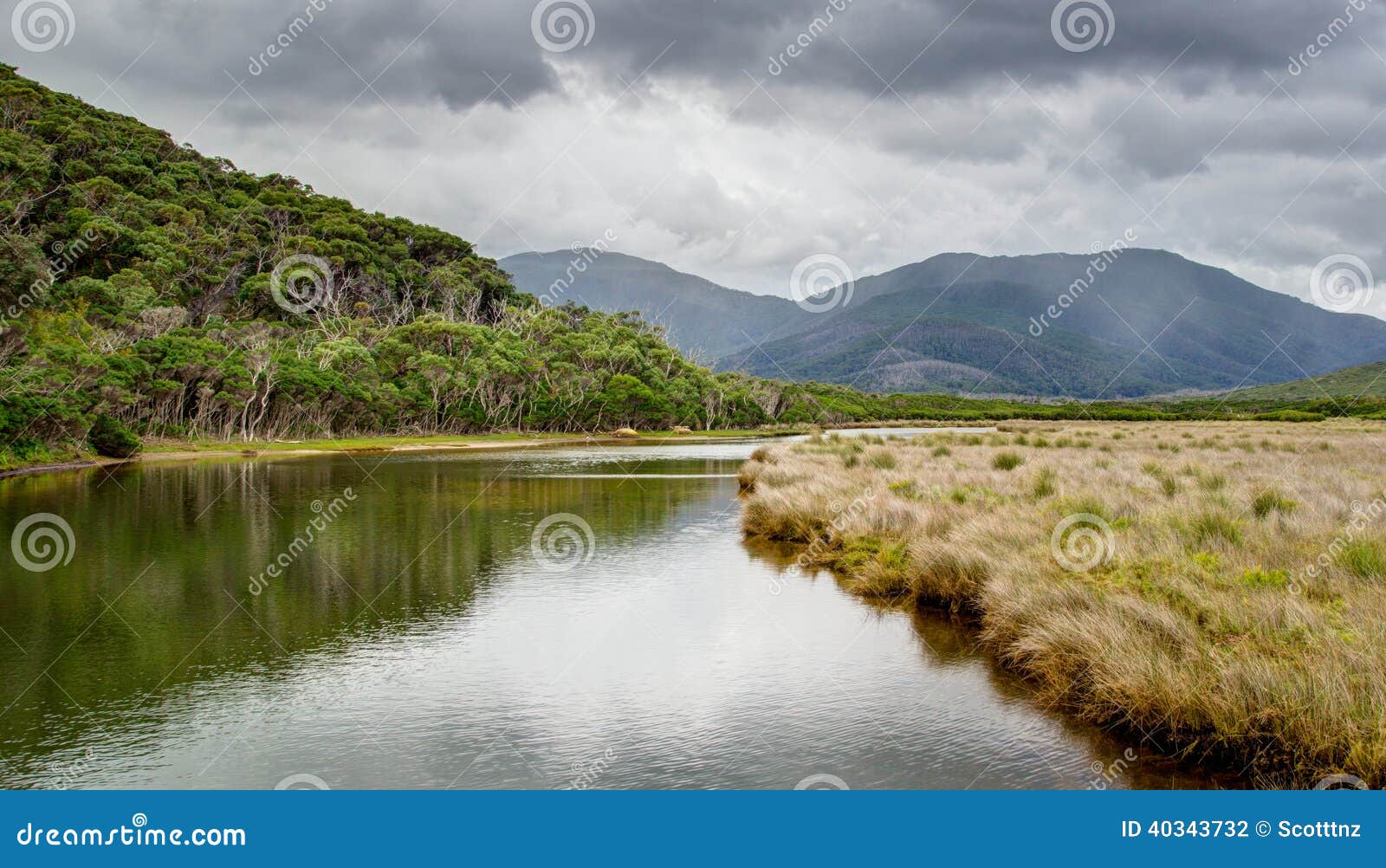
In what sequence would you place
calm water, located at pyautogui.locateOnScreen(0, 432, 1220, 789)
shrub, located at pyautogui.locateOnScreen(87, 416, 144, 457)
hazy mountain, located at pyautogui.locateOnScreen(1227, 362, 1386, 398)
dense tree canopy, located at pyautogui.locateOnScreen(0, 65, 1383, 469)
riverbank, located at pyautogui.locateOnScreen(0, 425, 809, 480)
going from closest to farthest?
calm water, located at pyautogui.locateOnScreen(0, 432, 1220, 789), riverbank, located at pyautogui.locateOnScreen(0, 425, 809, 480), shrub, located at pyautogui.locateOnScreen(87, 416, 144, 457), dense tree canopy, located at pyautogui.locateOnScreen(0, 65, 1383, 469), hazy mountain, located at pyautogui.locateOnScreen(1227, 362, 1386, 398)

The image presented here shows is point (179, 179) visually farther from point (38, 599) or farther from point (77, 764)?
point (77, 764)

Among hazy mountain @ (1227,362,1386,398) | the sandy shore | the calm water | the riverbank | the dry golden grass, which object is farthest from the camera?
hazy mountain @ (1227,362,1386,398)

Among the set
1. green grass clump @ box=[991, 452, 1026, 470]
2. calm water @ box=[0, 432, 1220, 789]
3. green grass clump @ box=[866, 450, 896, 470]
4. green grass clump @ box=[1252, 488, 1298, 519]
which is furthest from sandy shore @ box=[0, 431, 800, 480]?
green grass clump @ box=[1252, 488, 1298, 519]

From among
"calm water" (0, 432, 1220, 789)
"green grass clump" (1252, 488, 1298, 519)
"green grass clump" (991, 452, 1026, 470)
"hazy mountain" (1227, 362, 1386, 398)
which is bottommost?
"calm water" (0, 432, 1220, 789)

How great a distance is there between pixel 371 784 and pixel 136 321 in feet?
221

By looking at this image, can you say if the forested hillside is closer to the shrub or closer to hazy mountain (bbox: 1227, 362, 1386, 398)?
the shrub

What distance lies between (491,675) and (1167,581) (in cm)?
804

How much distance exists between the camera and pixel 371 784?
7.10 metres

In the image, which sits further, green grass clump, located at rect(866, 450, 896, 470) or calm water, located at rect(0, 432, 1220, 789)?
green grass clump, located at rect(866, 450, 896, 470)

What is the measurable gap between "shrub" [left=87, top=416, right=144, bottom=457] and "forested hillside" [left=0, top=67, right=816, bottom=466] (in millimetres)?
107

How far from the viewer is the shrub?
47250mm

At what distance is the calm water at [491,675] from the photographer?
24.5ft

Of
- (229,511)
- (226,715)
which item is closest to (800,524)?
(226,715)

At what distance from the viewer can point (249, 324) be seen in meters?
77.9
